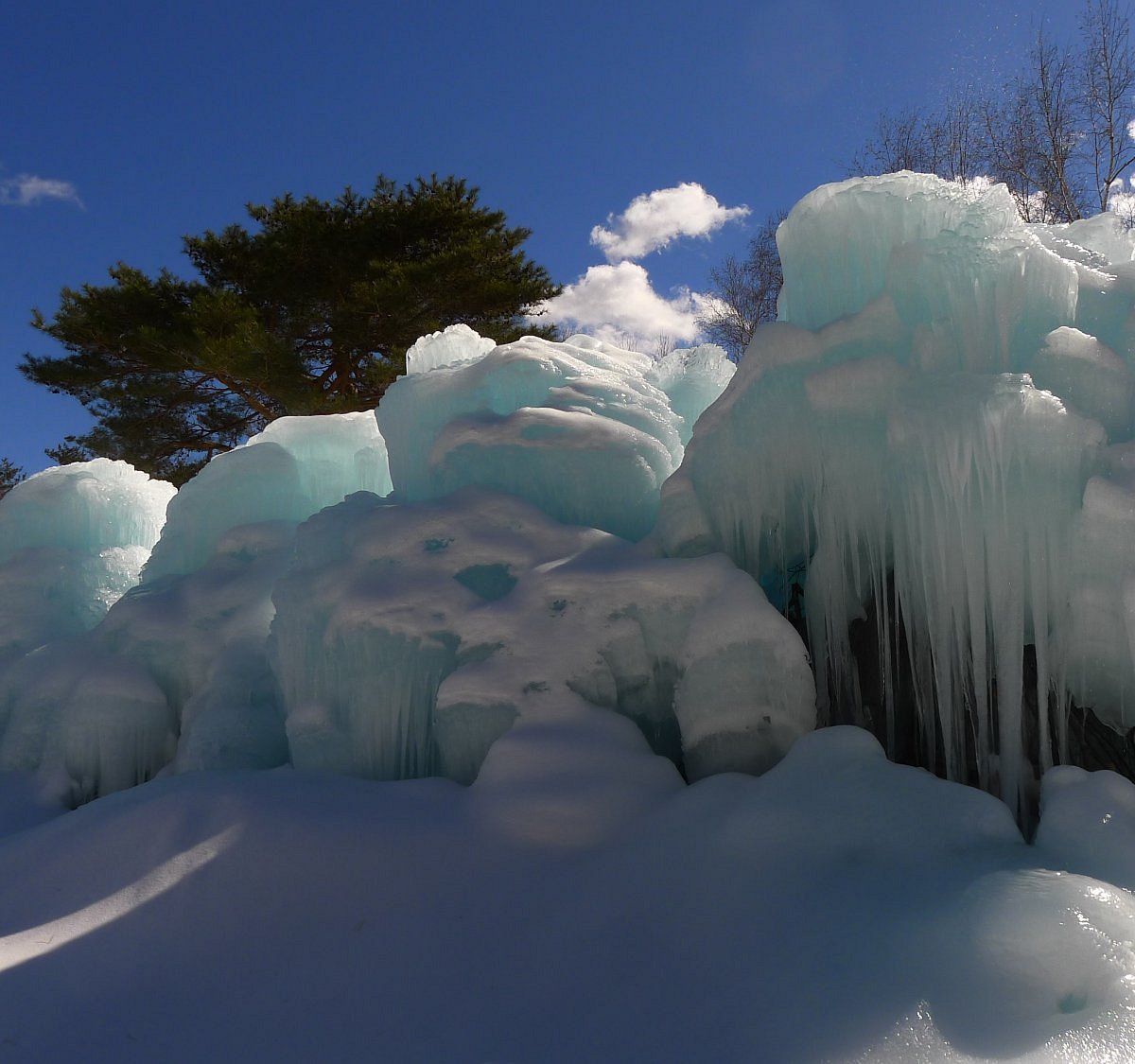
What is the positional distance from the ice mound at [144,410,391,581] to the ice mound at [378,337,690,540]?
92 centimetres

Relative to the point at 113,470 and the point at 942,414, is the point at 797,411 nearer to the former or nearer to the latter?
the point at 942,414

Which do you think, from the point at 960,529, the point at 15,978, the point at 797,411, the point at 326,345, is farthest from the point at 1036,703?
the point at 326,345

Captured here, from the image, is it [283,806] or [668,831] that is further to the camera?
[283,806]

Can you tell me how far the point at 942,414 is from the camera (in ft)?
8.92

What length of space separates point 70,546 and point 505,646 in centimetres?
445

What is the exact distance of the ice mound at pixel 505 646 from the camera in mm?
2967

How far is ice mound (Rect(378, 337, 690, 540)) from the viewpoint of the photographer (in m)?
3.96

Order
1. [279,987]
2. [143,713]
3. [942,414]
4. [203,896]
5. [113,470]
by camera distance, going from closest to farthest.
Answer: [279,987]
[203,896]
[942,414]
[143,713]
[113,470]

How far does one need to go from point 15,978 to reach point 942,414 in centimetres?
320

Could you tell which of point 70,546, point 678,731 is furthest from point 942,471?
point 70,546

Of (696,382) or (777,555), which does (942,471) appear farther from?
(696,382)

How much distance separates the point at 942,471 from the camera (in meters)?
2.75

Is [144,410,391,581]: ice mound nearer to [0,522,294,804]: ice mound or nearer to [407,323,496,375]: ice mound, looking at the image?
[0,522,294,804]: ice mound

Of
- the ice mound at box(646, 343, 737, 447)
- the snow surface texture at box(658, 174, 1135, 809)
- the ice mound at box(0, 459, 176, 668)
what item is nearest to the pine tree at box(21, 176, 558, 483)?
the ice mound at box(0, 459, 176, 668)
